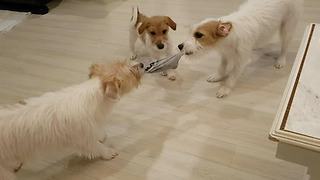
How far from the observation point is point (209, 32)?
1.60 metres

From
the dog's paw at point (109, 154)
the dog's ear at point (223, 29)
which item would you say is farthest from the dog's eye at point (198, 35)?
the dog's paw at point (109, 154)

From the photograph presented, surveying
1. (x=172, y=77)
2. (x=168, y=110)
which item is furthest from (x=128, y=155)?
(x=172, y=77)

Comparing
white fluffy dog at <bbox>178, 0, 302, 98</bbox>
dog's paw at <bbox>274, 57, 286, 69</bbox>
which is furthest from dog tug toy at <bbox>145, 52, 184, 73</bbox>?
dog's paw at <bbox>274, 57, 286, 69</bbox>

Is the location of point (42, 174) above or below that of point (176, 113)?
below

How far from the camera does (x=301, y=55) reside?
37.6 inches

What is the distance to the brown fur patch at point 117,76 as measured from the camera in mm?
1273

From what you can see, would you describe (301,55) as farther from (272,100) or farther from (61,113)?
(61,113)

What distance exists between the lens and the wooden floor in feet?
4.94

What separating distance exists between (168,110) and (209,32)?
2.10 feet

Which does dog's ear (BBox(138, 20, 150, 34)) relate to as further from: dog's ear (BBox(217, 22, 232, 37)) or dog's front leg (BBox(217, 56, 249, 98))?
dog's front leg (BBox(217, 56, 249, 98))

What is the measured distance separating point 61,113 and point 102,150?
403 mm

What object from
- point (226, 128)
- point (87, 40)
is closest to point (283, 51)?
point (226, 128)

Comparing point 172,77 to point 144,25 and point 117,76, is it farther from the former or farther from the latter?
point 117,76

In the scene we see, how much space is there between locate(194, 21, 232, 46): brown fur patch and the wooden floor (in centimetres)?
24
